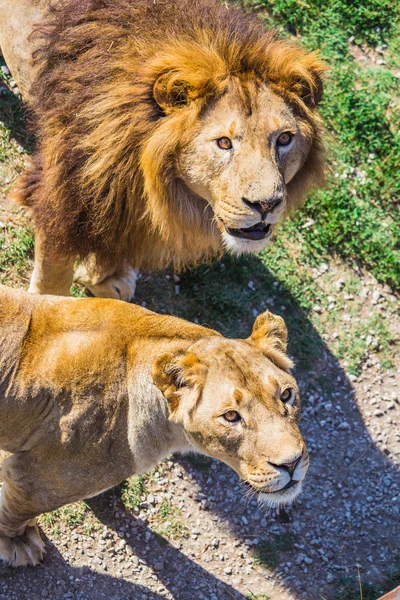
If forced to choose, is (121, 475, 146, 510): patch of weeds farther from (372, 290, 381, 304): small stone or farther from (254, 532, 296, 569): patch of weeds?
(372, 290, 381, 304): small stone

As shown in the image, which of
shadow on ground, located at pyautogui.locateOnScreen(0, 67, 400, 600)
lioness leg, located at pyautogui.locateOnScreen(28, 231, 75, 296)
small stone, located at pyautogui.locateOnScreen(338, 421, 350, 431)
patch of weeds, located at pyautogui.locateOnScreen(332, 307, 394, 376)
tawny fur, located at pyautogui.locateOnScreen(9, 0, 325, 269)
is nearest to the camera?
tawny fur, located at pyautogui.locateOnScreen(9, 0, 325, 269)

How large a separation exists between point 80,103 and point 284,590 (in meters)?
2.85

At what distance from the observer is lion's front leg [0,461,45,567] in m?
3.62

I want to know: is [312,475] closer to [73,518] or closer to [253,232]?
[73,518]

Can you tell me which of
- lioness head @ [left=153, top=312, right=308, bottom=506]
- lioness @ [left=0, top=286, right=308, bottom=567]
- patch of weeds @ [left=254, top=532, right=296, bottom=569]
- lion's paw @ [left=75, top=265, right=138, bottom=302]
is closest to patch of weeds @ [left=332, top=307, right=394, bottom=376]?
patch of weeds @ [left=254, top=532, right=296, bottom=569]

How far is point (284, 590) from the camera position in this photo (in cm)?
452

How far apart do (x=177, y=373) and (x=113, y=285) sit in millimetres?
1758

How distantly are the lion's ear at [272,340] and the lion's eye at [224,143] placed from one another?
729 millimetres

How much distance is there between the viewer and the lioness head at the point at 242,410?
307cm

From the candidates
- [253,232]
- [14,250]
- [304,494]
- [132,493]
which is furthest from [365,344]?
[14,250]

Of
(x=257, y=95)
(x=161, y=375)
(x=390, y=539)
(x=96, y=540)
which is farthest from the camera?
(x=390, y=539)

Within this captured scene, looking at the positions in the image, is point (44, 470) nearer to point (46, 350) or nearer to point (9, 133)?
point (46, 350)

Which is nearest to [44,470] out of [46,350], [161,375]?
[46,350]

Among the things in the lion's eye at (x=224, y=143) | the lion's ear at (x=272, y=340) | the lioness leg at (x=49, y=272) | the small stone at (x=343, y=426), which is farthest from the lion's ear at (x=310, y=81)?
the small stone at (x=343, y=426)
